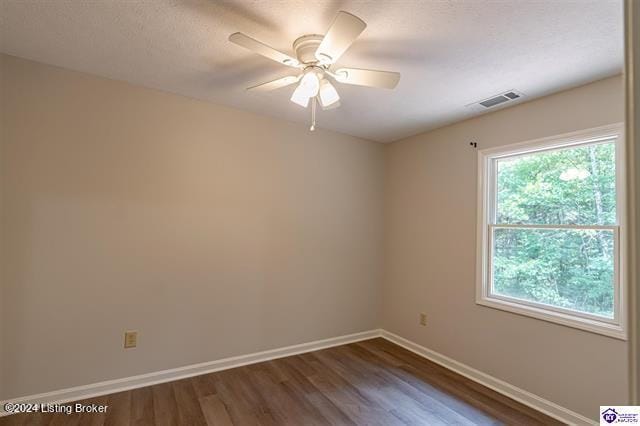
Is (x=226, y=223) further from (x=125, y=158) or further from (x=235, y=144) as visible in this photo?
(x=125, y=158)

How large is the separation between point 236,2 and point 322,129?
6.62 feet

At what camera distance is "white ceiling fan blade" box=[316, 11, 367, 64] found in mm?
1321

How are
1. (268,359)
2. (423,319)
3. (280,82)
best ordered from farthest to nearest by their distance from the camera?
(423,319), (268,359), (280,82)

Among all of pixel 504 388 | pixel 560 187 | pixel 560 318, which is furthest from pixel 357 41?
pixel 504 388

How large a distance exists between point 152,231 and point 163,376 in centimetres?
124

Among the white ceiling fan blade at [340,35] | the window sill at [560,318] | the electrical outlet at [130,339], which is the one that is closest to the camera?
the white ceiling fan blade at [340,35]

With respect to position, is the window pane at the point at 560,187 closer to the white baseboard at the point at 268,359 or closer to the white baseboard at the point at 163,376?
the white baseboard at the point at 268,359

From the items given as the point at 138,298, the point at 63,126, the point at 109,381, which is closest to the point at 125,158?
the point at 63,126

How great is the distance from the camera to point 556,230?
7.85ft

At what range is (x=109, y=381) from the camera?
2.35 m

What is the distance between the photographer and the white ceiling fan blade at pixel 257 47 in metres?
1.47

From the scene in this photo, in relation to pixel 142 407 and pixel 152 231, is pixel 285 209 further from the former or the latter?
pixel 142 407

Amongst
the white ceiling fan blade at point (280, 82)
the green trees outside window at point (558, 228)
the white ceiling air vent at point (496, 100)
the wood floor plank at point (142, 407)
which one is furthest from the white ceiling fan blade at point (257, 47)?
the wood floor plank at point (142, 407)

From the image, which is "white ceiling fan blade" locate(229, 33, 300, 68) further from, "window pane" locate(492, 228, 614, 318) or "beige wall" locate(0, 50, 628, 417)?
"window pane" locate(492, 228, 614, 318)
